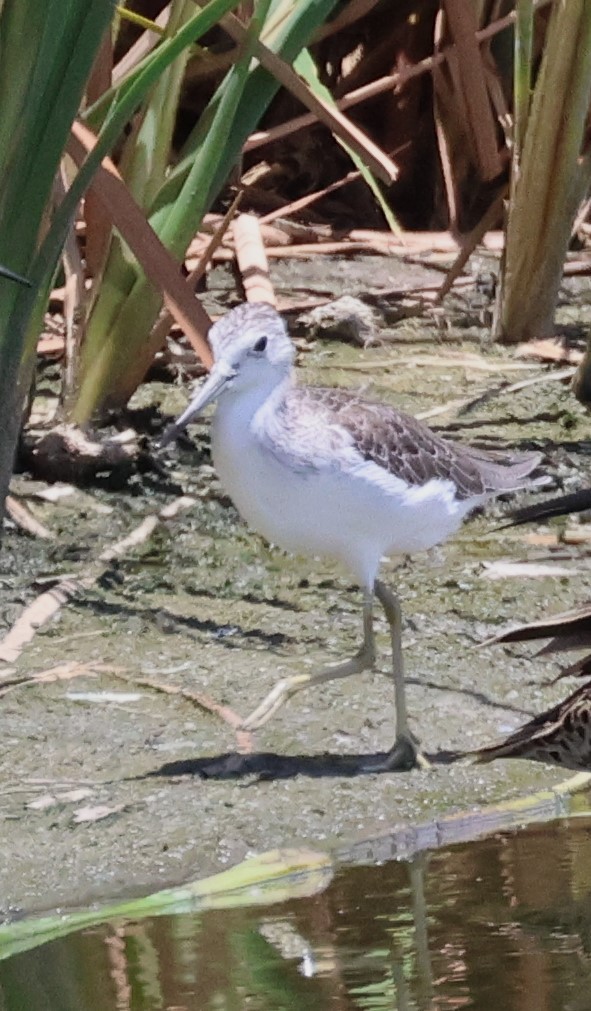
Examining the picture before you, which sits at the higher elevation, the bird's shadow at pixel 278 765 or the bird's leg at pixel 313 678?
the bird's leg at pixel 313 678

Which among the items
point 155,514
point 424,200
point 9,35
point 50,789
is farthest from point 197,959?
point 424,200

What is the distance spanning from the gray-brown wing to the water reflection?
34.2 inches

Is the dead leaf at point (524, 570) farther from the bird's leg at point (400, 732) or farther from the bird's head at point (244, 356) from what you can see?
the bird's head at point (244, 356)

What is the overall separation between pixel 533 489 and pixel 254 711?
1.49 m

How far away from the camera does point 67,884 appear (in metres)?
3.17

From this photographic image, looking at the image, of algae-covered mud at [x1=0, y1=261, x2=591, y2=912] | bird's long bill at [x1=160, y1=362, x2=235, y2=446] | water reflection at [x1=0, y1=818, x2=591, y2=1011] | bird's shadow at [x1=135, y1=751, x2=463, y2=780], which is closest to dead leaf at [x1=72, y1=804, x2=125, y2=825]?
algae-covered mud at [x1=0, y1=261, x2=591, y2=912]

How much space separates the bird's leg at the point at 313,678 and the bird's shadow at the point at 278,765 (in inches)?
3.6

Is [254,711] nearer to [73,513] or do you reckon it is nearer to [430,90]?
[73,513]

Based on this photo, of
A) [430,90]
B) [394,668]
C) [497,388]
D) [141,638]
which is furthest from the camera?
[430,90]

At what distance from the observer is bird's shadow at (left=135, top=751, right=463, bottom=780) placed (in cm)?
359

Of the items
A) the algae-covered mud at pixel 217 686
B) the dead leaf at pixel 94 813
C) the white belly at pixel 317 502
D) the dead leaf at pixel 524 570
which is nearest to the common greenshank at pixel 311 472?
the white belly at pixel 317 502

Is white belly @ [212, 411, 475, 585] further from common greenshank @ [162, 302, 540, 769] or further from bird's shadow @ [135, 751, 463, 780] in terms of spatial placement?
bird's shadow @ [135, 751, 463, 780]

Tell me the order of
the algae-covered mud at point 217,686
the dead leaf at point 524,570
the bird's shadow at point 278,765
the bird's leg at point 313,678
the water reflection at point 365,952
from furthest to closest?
the dead leaf at point 524,570 → the bird's leg at point 313,678 → the bird's shadow at point 278,765 → the algae-covered mud at point 217,686 → the water reflection at point 365,952

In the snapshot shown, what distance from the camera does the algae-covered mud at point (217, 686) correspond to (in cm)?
336
